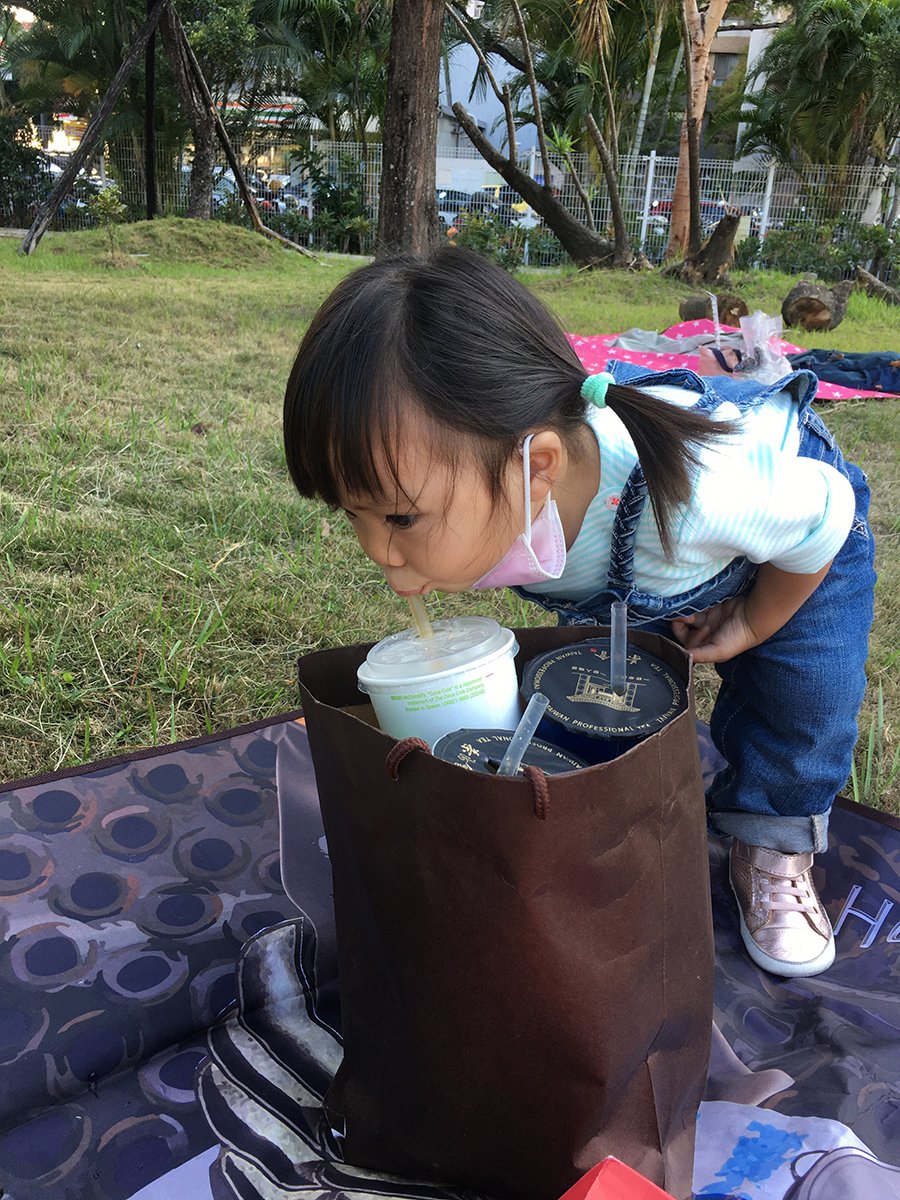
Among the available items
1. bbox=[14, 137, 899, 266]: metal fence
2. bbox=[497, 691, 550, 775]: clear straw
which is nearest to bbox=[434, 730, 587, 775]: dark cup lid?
bbox=[497, 691, 550, 775]: clear straw

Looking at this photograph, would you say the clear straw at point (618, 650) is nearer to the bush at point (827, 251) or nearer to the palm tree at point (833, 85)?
the bush at point (827, 251)

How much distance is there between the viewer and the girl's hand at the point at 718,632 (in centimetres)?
138

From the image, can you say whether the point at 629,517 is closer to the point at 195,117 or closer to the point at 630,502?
the point at 630,502

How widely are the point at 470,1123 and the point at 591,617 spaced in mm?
762

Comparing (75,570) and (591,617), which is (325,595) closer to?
(75,570)

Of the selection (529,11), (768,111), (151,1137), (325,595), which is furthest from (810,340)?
(768,111)

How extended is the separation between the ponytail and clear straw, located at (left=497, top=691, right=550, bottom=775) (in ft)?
1.08

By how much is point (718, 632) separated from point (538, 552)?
34 centimetres

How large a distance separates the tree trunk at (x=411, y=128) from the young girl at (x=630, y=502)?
14.3ft

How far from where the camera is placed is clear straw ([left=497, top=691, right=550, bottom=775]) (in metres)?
0.88

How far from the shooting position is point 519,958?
2.77 feet

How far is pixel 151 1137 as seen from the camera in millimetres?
1070

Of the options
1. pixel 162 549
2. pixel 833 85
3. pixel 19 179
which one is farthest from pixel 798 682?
pixel 833 85

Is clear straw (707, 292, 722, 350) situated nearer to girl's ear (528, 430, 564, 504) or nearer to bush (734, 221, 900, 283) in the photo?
girl's ear (528, 430, 564, 504)
